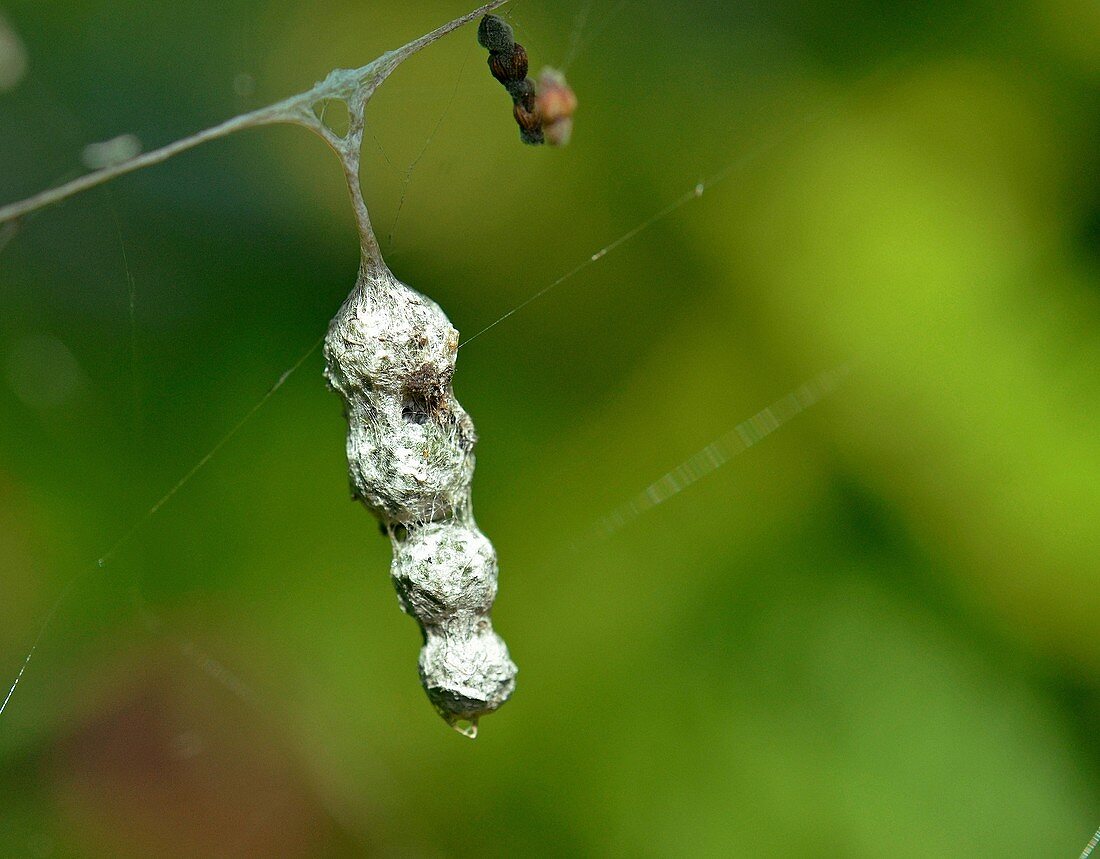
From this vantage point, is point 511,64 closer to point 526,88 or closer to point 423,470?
point 526,88

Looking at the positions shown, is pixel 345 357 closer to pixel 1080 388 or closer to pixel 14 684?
pixel 14 684

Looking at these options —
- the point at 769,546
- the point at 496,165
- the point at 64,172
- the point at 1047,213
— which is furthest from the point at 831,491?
the point at 64,172

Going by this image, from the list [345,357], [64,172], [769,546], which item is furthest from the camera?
[769,546]

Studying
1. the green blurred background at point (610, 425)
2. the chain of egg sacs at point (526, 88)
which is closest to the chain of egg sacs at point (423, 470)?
the chain of egg sacs at point (526, 88)

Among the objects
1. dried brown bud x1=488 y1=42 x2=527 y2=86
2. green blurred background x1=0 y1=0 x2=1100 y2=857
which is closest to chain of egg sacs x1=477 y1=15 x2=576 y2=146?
dried brown bud x1=488 y1=42 x2=527 y2=86

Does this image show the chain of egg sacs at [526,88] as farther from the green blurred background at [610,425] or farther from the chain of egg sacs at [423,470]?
the green blurred background at [610,425]

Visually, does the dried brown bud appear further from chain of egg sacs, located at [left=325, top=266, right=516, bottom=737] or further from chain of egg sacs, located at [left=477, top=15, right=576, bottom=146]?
chain of egg sacs, located at [left=325, top=266, right=516, bottom=737]
